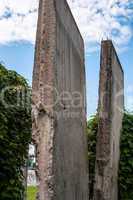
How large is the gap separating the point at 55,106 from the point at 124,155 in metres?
4.58

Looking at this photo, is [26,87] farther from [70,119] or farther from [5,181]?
[5,181]

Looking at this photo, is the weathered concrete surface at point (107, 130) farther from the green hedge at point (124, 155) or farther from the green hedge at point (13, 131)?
the green hedge at point (13, 131)

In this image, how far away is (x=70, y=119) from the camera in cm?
502

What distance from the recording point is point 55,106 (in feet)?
13.8

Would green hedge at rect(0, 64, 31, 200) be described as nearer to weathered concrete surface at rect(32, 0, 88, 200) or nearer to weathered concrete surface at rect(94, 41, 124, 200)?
weathered concrete surface at rect(32, 0, 88, 200)

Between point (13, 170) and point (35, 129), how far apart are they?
507 millimetres

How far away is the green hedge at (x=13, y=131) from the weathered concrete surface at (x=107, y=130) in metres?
2.45

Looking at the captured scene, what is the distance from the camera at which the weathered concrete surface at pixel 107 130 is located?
709cm

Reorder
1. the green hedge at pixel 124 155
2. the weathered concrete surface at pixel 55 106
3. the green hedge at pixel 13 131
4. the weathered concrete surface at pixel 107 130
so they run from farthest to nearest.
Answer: the green hedge at pixel 124 155
the weathered concrete surface at pixel 107 130
the green hedge at pixel 13 131
the weathered concrete surface at pixel 55 106

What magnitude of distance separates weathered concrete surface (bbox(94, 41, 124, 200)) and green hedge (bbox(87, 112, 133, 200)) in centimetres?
29

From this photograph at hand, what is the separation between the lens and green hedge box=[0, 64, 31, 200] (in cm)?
428

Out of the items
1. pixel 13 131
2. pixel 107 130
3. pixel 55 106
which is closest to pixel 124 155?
pixel 107 130

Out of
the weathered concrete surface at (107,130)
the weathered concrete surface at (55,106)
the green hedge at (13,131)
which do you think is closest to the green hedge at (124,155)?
the weathered concrete surface at (107,130)

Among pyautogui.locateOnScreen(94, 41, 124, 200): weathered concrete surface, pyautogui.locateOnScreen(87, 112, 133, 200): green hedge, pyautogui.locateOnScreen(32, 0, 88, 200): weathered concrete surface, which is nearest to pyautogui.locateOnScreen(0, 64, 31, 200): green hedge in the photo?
pyautogui.locateOnScreen(32, 0, 88, 200): weathered concrete surface
